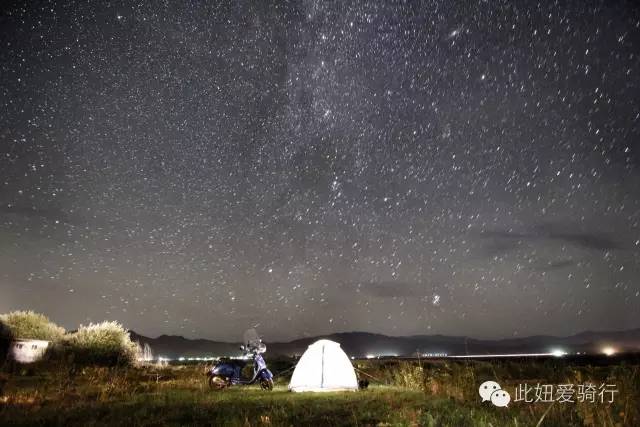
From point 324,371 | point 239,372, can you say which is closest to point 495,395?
point 324,371

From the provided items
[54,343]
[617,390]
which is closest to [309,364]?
[617,390]

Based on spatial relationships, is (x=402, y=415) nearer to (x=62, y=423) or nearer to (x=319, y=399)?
(x=319, y=399)

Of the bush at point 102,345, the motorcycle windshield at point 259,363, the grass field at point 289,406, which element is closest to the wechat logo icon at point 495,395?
the grass field at point 289,406

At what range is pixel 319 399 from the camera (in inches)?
512

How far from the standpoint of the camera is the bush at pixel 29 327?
2316 centimetres

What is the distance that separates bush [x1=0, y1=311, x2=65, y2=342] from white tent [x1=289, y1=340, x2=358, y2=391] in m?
14.9

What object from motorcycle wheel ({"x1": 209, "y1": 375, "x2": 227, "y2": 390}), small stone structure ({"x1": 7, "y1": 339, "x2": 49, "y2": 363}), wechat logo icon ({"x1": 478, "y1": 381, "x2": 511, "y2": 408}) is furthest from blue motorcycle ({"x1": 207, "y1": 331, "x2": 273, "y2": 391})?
small stone structure ({"x1": 7, "y1": 339, "x2": 49, "y2": 363})

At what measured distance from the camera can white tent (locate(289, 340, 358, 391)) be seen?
1623cm

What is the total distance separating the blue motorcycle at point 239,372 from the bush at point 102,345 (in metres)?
9.34

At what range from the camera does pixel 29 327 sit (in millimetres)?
24016

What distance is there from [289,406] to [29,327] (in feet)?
62.8

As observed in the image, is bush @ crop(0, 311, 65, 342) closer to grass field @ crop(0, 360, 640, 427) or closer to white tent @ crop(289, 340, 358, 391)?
grass field @ crop(0, 360, 640, 427)

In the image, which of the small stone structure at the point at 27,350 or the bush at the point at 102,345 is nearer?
the small stone structure at the point at 27,350

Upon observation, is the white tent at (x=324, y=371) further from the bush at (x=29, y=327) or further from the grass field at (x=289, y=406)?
the bush at (x=29, y=327)
